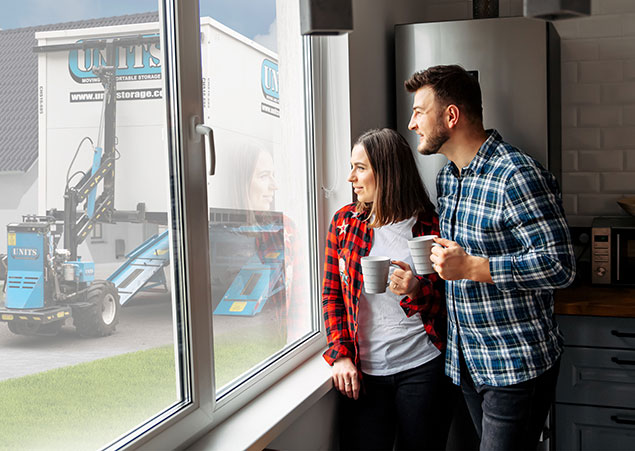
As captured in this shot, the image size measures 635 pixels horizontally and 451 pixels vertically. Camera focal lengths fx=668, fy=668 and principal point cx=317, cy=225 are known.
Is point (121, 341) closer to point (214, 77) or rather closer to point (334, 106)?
point (214, 77)

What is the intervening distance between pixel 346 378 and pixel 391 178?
62 cm

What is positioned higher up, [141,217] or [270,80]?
[270,80]

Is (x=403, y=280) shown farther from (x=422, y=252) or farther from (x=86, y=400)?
(x=86, y=400)

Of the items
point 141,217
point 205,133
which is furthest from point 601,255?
point 141,217

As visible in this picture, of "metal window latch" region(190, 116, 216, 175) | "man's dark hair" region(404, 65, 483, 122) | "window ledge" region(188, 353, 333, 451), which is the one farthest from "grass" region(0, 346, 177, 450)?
"man's dark hair" region(404, 65, 483, 122)

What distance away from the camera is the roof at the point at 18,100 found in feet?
3.43

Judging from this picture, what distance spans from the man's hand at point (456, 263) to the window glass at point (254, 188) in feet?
1.80

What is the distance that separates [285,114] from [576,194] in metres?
1.61

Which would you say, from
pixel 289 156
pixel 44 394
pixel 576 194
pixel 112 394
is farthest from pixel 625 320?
pixel 44 394

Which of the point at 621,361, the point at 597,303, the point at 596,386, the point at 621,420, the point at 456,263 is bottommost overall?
the point at 621,420

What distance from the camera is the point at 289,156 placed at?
2.24 m

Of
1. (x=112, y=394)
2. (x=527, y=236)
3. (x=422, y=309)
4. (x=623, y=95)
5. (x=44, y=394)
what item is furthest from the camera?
(x=623, y=95)

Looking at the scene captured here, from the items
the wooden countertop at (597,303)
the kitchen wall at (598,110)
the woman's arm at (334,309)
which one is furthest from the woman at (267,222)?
the kitchen wall at (598,110)

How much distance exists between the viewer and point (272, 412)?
5.70 ft
